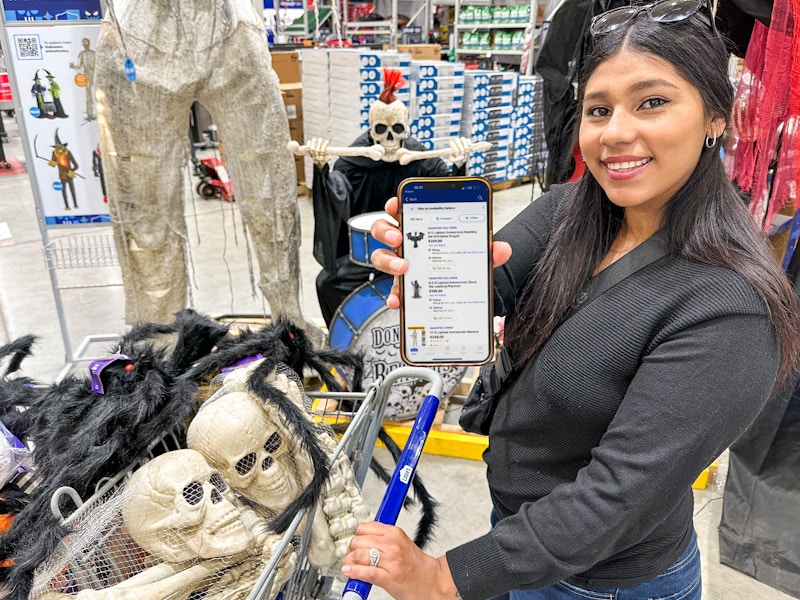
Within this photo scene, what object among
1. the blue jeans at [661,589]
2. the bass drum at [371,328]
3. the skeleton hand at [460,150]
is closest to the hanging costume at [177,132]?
the bass drum at [371,328]

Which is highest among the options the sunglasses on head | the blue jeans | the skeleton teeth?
the sunglasses on head

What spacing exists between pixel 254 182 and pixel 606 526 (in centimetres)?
182

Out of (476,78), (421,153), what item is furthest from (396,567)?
(476,78)

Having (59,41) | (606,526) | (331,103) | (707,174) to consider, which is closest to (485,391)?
(606,526)

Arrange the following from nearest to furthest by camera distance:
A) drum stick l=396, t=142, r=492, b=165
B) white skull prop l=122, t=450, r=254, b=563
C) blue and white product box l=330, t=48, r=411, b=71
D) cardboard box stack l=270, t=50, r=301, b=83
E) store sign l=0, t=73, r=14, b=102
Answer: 1. white skull prop l=122, t=450, r=254, b=563
2. drum stick l=396, t=142, r=492, b=165
3. store sign l=0, t=73, r=14, b=102
4. blue and white product box l=330, t=48, r=411, b=71
5. cardboard box stack l=270, t=50, r=301, b=83

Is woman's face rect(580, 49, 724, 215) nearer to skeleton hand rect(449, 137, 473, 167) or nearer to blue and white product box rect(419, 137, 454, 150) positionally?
skeleton hand rect(449, 137, 473, 167)

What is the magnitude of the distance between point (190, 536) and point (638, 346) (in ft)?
1.89

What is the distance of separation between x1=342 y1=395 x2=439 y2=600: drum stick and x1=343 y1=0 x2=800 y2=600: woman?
18 millimetres

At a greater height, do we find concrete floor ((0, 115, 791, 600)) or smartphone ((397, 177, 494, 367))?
smartphone ((397, 177, 494, 367))

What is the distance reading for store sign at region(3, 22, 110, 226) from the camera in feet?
7.34

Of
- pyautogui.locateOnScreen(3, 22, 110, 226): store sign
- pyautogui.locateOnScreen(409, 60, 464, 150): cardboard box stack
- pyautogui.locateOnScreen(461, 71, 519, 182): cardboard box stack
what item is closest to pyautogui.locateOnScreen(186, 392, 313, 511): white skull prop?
pyautogui.locateOnScreen(3, 22, 110, 226): store sign

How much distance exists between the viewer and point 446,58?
24.2ft

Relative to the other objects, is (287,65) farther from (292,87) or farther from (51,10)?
(51,10)

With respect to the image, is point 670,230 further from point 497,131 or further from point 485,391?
point 497,131
